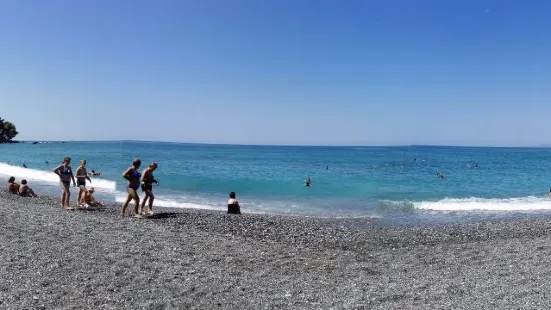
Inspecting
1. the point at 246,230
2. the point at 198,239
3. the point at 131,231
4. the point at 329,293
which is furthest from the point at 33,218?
the point at 329,293

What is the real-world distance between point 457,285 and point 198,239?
20.3 ft

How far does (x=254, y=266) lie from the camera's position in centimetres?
962

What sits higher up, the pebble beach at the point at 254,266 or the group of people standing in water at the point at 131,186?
the group of people standing in water at the point at 131,186

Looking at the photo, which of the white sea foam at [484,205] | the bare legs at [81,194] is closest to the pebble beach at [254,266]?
the bare legs at [81,194]

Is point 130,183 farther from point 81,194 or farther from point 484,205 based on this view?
point 484,205

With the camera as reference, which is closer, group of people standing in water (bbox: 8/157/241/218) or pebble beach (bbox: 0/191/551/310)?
pebble beach (bbox: 0/191/551/310)

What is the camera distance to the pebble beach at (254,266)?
7.32m

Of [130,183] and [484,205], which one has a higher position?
[130,183]

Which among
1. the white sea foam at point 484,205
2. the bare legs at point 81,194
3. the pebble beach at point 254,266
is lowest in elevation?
the white sea foam at point 484,205

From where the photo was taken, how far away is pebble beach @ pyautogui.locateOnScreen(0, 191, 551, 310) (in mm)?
7320

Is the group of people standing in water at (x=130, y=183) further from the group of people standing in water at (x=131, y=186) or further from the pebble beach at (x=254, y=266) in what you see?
the pebble beach at (x=254, y=266)

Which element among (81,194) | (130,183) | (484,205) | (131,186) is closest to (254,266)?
(131,186)

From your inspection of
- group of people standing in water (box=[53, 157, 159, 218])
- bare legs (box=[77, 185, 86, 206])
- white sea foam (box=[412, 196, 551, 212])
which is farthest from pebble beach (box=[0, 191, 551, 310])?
white sea foam (box=[412, 196, 551, 212])

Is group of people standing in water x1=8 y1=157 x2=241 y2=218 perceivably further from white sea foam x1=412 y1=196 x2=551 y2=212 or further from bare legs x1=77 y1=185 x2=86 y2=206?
white sea foam x1=412 y1=196 x2=551 y2=212
